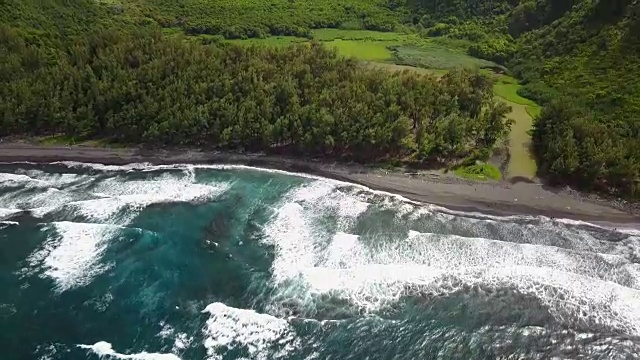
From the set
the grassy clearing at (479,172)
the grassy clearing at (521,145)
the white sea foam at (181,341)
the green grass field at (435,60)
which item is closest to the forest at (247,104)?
the grassy clearing at (479,172)

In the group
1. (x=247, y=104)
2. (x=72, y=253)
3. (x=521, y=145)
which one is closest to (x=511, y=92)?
(x=521, y=145)

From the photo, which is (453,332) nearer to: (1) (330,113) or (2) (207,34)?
(1) (330,113)

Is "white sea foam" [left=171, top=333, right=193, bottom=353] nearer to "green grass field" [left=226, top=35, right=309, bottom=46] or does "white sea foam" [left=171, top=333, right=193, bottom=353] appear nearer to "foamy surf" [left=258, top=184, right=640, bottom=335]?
"foamy surf" [left=258, top=184, right=640, bottom=335]

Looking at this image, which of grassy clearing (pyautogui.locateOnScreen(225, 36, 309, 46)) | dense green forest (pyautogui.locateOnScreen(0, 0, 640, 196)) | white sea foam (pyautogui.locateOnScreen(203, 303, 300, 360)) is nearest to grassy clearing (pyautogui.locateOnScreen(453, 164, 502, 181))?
dense green forest (pyautogui.locateOnScreen(0, 0, 640, 196))

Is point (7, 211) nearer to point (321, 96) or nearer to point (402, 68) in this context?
point (321, 96)

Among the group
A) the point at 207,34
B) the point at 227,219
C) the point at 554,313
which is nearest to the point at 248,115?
the point at 227,219

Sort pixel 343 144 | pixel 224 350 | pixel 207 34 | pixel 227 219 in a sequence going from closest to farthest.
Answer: pixel 224 350 < pixel 227 219 < pixel 343 144 < pixel 207 34

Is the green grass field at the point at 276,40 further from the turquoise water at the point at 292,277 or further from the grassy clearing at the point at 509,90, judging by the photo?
the turquoise water at the point at 292,277
